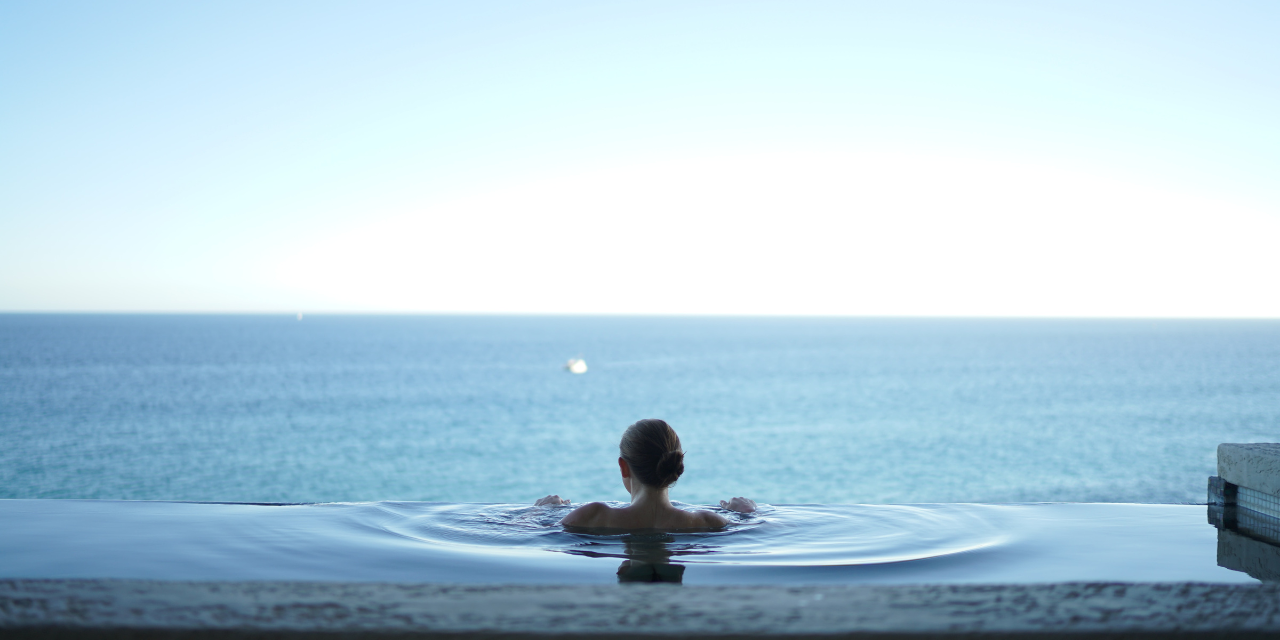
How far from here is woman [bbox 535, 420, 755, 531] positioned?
5.49 metres

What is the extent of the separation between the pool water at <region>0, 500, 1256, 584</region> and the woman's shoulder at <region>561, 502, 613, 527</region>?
98mm

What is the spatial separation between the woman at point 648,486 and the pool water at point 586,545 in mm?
115

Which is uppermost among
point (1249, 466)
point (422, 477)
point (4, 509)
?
point (1249, 466)

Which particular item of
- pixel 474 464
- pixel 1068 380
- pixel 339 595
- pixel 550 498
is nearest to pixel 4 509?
pixel 550 498

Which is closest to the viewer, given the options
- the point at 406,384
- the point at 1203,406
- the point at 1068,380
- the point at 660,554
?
the point at 660,554

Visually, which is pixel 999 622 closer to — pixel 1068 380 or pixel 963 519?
pixel 963 519

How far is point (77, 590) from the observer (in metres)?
1.90

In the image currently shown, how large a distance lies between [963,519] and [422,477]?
2585 centimetres

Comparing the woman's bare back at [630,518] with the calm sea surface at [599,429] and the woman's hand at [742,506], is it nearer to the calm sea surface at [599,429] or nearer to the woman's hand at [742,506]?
the woman's hand at [742,506]

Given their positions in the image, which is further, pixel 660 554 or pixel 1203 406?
pixel 1203 406

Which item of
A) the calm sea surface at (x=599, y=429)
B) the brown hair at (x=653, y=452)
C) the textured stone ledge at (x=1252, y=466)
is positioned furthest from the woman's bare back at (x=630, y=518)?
the calm sea surface at (x=599, y=429)

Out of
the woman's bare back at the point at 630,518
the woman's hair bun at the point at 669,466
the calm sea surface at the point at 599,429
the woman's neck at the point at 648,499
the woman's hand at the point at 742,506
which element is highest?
the woman's hair bun at the point at 669,466

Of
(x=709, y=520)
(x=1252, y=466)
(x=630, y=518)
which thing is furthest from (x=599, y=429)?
(x=1252, y=466)

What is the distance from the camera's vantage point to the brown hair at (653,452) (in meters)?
5.47
